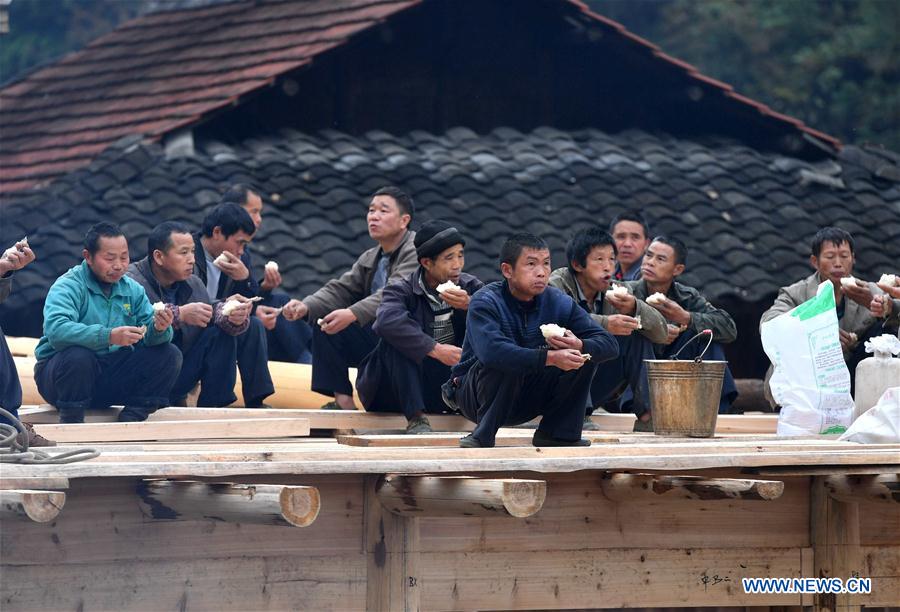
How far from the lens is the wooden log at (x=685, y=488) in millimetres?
5527

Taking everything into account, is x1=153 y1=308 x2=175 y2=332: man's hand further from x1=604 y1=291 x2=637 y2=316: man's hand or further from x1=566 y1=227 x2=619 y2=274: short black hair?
x1=604 y1=291 x2=637 y2=316: man's hand

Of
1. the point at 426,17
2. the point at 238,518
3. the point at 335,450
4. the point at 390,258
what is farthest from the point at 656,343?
the point at 426,17

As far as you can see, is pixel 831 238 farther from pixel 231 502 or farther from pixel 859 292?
pixel 231 502

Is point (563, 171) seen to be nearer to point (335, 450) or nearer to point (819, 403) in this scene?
point (819, 403)

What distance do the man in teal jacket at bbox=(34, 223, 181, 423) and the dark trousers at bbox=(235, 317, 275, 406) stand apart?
0.85m

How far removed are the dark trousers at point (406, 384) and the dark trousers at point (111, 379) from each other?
3.42ft

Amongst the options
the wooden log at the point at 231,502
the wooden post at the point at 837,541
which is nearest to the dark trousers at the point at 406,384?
the wooden post at the point at 837,541

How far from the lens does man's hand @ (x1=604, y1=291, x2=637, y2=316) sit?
732 cm

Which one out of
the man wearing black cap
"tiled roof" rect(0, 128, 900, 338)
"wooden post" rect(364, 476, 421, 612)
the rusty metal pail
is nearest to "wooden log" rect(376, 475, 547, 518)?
"wooden post" rect(364, 476, 421, 612)

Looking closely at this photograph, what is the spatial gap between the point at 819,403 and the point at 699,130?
735 centimetres

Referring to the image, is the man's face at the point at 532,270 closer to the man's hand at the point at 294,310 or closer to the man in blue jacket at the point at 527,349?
the man in blue jacket at the point at 527,349

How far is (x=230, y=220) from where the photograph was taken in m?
8.32

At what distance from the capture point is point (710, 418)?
696 centimetres

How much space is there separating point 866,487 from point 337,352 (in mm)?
3211
